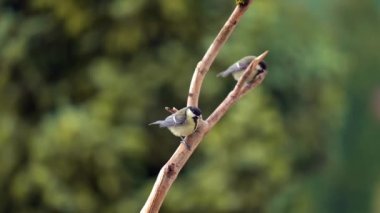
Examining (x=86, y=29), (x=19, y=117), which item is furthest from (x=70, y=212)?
(x=86, y=29)

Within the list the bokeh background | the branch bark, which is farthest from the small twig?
the bokeh background

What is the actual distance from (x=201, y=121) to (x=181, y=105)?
5.97 ft

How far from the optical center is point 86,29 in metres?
2.85

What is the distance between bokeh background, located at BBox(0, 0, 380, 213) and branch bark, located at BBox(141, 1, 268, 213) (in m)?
1.77

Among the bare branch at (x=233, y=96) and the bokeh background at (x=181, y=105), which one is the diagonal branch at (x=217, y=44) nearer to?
the bare branch at (x=233, y=96)

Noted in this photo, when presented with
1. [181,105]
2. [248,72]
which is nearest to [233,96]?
[248,72]

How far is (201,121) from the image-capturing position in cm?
95

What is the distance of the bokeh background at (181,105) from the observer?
2771 millimetres

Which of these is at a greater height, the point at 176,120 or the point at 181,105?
the point at 181,105

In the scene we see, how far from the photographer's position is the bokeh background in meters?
2.77

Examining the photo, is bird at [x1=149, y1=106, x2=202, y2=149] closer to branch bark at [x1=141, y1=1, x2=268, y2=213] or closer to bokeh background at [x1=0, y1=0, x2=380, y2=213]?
branch bark at [x1=141, y1=1, x2=268, y2=213]

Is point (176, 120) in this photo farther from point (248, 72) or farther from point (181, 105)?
point (181, 105)

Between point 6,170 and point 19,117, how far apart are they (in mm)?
166

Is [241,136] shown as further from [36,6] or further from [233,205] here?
[36,6]
